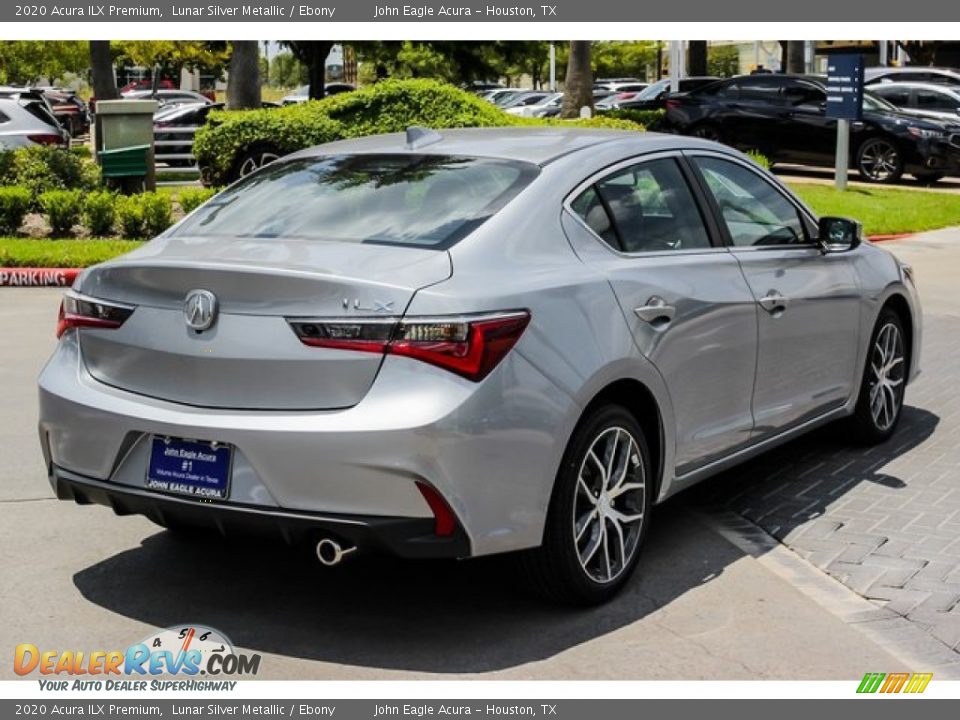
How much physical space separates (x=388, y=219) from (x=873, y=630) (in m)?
2.22

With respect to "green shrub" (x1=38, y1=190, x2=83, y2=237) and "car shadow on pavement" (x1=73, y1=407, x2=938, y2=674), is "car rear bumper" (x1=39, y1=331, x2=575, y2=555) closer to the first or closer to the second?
"car shadow on pavement" (x1=73, y1=407, x2=938, y2=674)

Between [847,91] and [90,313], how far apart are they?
17913 mm

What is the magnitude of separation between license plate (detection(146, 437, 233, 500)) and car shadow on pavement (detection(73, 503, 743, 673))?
1.82 feet

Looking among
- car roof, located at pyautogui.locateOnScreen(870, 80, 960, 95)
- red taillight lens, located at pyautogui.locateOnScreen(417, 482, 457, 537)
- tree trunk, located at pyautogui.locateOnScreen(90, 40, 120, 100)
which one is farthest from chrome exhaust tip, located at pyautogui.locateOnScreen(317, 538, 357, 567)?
tree trunk, located at pyautogui.locateOnScreen(90, 40, 120, 100)

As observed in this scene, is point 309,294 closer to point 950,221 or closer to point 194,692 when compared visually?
point 194,692

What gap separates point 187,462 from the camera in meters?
4.75

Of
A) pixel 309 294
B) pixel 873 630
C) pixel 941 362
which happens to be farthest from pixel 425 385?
pixel 941 362

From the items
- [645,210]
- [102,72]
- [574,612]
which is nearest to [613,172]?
[645,210]

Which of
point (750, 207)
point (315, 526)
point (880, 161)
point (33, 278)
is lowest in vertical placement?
point (33, 278)

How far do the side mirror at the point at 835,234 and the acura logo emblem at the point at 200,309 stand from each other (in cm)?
330

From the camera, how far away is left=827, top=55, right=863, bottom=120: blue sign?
21234mm

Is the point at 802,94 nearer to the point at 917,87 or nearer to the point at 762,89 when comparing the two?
the point at 762,89

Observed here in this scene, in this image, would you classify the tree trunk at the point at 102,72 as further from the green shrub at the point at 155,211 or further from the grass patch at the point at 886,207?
the green shrub at the point at 155,211

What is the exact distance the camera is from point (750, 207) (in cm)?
659
